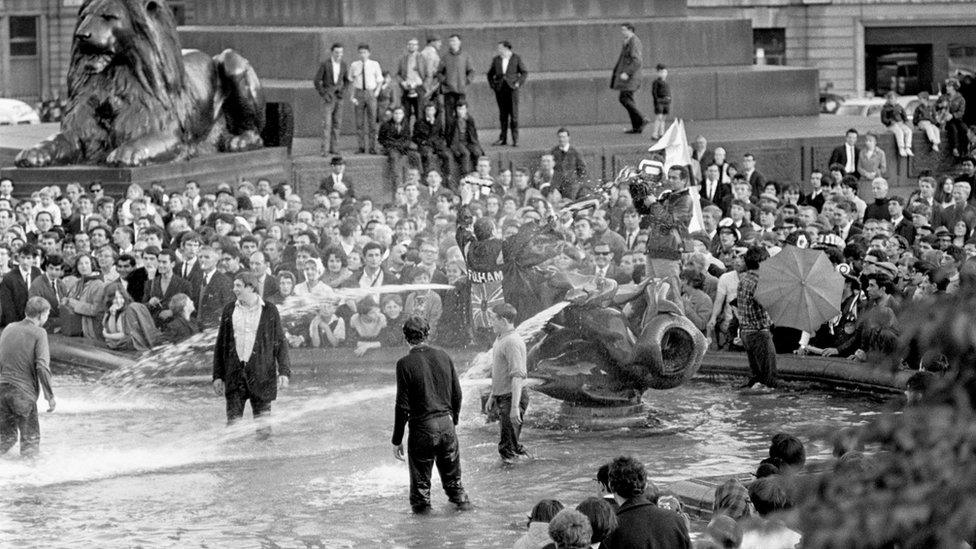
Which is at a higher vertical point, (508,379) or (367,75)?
(367,75)

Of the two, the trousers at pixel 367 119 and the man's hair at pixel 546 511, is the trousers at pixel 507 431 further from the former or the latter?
the trousers at pixel 367 119

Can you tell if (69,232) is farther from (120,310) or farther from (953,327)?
(953,327)

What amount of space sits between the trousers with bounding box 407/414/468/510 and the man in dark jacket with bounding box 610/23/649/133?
17.0 m

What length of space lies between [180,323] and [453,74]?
958 centimetres

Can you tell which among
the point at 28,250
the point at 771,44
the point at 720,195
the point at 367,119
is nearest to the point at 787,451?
the point at 28,250

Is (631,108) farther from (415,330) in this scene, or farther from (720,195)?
(415,330)

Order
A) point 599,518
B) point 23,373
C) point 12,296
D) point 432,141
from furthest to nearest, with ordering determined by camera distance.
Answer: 1. point 432,141
2. point 12,296
3. point 23,373
4. point 599,518

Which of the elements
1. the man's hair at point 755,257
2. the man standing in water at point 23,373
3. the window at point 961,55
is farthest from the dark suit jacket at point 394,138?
the window at point 961,55

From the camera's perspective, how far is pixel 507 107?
87.7 ft

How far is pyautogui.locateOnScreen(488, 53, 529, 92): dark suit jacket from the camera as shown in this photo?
26.7 m

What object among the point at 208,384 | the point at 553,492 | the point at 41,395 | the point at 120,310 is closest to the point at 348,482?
the point at 553,492

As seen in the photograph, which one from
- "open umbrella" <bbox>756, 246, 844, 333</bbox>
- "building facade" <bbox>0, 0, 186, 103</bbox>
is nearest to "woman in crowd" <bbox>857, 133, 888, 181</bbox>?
"open umbrella" <bbox>756, 246, 844, 333</bbox>

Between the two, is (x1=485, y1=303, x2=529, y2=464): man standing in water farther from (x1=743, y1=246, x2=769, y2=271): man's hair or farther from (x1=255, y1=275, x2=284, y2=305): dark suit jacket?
(x1=255, y1=275, x2=284, y2=305): dark suit jacket

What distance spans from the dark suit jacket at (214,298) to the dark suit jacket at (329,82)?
343 inches
